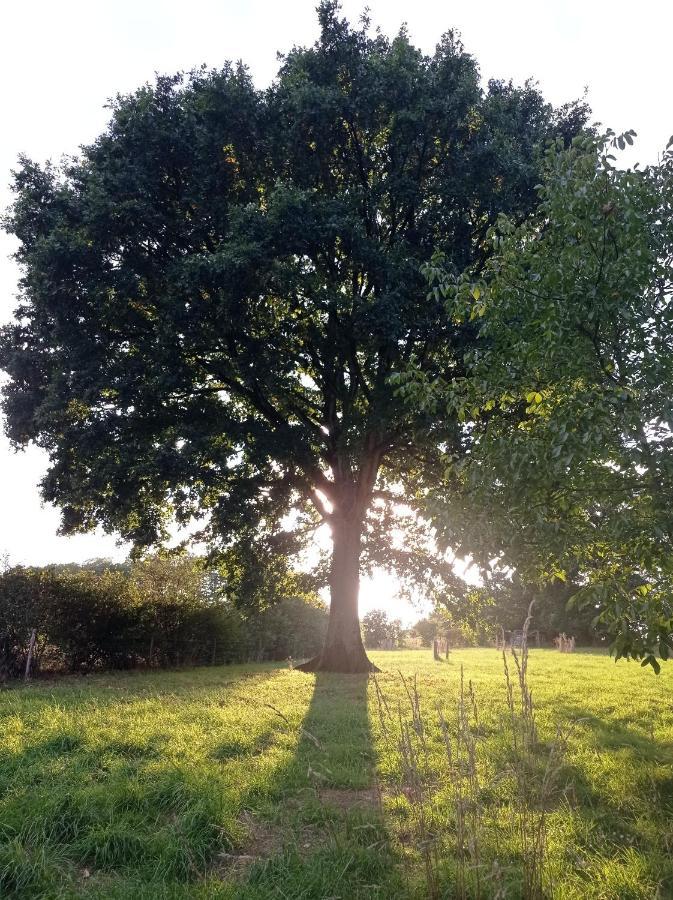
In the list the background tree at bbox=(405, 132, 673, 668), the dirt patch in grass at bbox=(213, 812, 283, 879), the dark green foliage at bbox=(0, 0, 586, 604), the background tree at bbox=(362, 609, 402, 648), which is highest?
the dark green foliage at bbox=(0, 0, 586, 604)

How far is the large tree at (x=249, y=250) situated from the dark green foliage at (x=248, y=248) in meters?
0.06

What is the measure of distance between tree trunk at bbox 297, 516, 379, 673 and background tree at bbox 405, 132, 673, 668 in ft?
41.5

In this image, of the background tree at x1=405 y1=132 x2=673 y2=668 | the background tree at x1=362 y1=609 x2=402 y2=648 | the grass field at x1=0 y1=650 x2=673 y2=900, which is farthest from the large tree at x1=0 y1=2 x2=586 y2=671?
the background tree at x1=362 y1=609 x2=402 y2=648

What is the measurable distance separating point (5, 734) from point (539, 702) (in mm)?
9345

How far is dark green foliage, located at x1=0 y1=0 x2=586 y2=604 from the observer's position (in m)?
13.8

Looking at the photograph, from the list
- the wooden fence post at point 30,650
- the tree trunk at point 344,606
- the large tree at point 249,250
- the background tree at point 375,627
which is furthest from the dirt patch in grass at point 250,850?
the background tree at point 375,627

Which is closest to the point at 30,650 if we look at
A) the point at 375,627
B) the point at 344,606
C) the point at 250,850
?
the point at 344,606

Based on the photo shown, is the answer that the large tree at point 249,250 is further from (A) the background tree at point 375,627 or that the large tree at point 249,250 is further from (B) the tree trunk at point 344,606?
(A) the background tree at point 375,627

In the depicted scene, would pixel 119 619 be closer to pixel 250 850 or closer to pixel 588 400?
pixel 250 850

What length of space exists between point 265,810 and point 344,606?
1442 centimetres

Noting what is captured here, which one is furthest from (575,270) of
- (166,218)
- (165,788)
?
(166,218)

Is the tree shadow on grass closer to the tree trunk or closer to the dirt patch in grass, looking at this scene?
the dirt patch in grass

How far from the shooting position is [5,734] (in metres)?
6.83

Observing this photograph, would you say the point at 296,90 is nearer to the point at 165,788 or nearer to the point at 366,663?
the point at 165,788
